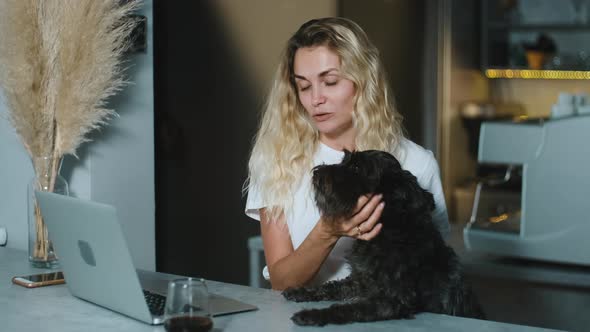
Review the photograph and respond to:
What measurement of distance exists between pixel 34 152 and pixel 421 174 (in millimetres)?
1135

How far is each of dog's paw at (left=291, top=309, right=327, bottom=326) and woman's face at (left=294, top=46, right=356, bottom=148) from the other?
742 millimetres

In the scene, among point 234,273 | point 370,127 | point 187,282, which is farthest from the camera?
point 234,273

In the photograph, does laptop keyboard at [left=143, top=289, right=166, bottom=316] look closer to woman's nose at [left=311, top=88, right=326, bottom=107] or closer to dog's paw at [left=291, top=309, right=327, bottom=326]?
dog's paw at [left=291, top=309, right=327, bottom=326]

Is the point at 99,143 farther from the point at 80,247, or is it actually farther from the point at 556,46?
the point at 556,46

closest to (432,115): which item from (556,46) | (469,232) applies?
(556,46)

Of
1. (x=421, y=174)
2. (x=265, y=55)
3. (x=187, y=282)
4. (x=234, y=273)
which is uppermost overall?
(x=265, y=55)

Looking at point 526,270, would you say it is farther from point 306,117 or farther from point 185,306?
point 185,306

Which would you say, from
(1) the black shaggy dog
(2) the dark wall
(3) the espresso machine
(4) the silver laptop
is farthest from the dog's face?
(2) the dark wall

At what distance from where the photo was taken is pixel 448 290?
203 centimetres

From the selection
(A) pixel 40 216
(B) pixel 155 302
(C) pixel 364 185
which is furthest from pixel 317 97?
(A) pixel 40 216

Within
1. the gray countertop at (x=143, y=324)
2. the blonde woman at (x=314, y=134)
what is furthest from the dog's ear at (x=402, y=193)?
the blonde woman at (x=314, y=134)

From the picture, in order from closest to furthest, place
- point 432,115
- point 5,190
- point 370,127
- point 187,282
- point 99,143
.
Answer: point 187,282
point 370,127
point 99,143
point 5,190
point 432,115

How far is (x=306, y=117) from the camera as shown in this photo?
256 cm

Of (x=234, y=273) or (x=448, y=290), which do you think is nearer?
(x=448, y=290)
